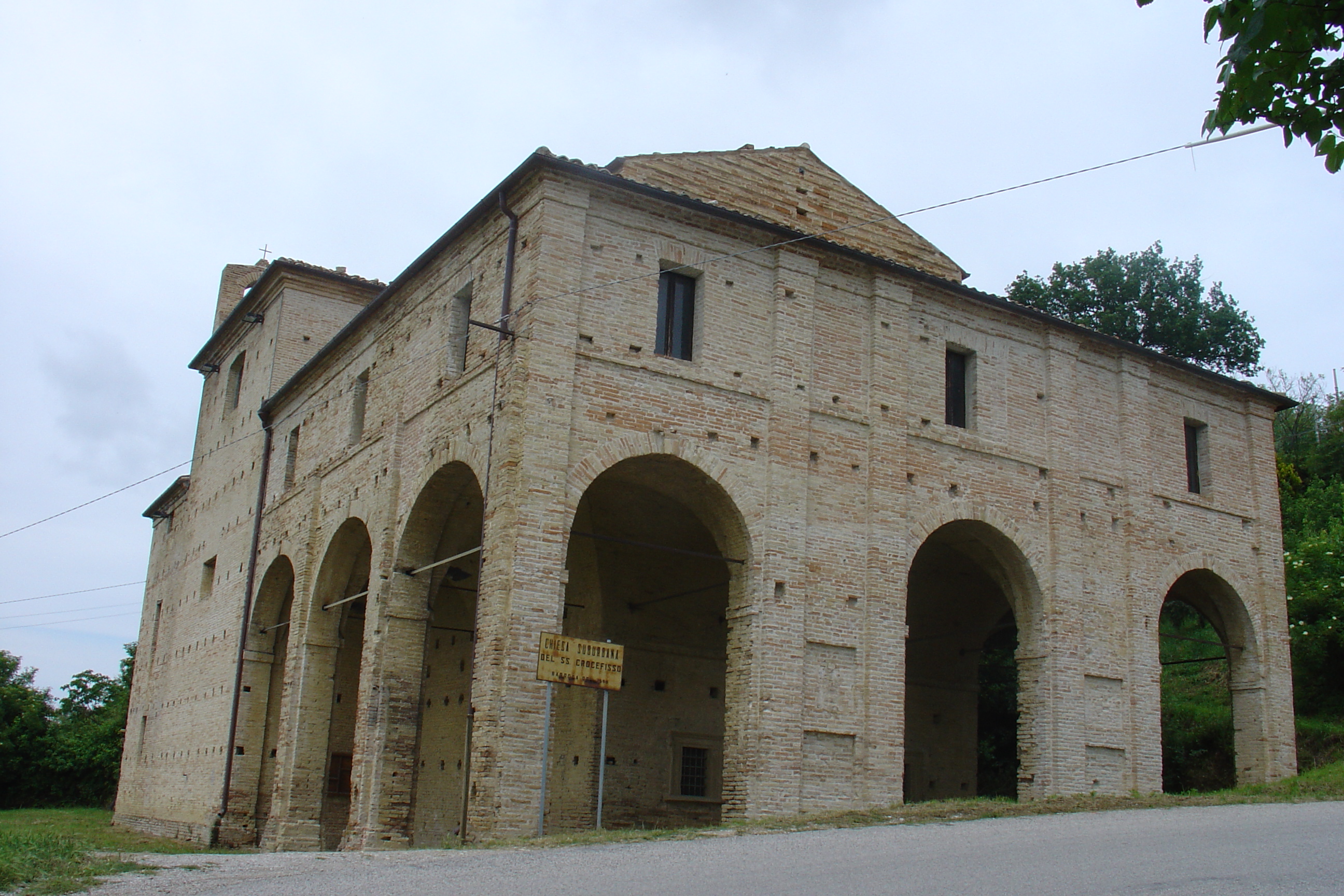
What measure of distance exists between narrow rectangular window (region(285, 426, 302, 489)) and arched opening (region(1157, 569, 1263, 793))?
558 inches

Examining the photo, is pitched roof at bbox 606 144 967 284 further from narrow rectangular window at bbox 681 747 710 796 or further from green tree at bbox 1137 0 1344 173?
green tree at bbox 1137 0 1344 173

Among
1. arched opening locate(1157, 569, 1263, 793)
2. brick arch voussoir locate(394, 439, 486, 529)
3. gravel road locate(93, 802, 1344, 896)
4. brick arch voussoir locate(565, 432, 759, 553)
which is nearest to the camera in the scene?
gravel road locate(93, 802, 1344, 896)

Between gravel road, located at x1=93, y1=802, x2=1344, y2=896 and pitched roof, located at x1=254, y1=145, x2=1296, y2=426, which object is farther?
pitched roof, located at x1=254, y1=145, x2=1296, y2=426

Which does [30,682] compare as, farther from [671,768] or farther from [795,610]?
[795,610]

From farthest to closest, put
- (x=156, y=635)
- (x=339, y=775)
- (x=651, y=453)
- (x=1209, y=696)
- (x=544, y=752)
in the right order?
(x=156, y=635) < (x=1209, y=696) < (x=339, y=775) < (x=651, y=453) < (x=544, y=752)

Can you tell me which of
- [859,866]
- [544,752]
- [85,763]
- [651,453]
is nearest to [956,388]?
[651,453]

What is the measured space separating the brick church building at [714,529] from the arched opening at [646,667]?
53mm

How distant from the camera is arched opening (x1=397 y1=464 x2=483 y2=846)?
15.4m

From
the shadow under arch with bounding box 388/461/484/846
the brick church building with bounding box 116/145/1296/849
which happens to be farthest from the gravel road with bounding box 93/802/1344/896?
the shadow under arch with bounding box 388/461/484/846

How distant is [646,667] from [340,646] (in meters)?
4.84

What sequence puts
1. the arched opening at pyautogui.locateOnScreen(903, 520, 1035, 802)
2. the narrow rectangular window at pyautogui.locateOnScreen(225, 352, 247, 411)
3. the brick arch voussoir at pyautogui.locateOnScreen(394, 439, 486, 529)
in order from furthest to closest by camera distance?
the narrow rectangular window at pyautogui.locateOnScreen(225, 352, 247, 411)
the arched opening at pyautogui.locateOnScreen(903, 520, 1035, 802)
the brick arch voussoir at pyautogui.locateOnScreen(394, 439, 486, 529)

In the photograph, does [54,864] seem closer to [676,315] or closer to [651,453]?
[651,453]

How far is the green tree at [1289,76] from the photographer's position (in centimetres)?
527

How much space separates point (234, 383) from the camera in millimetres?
26156
